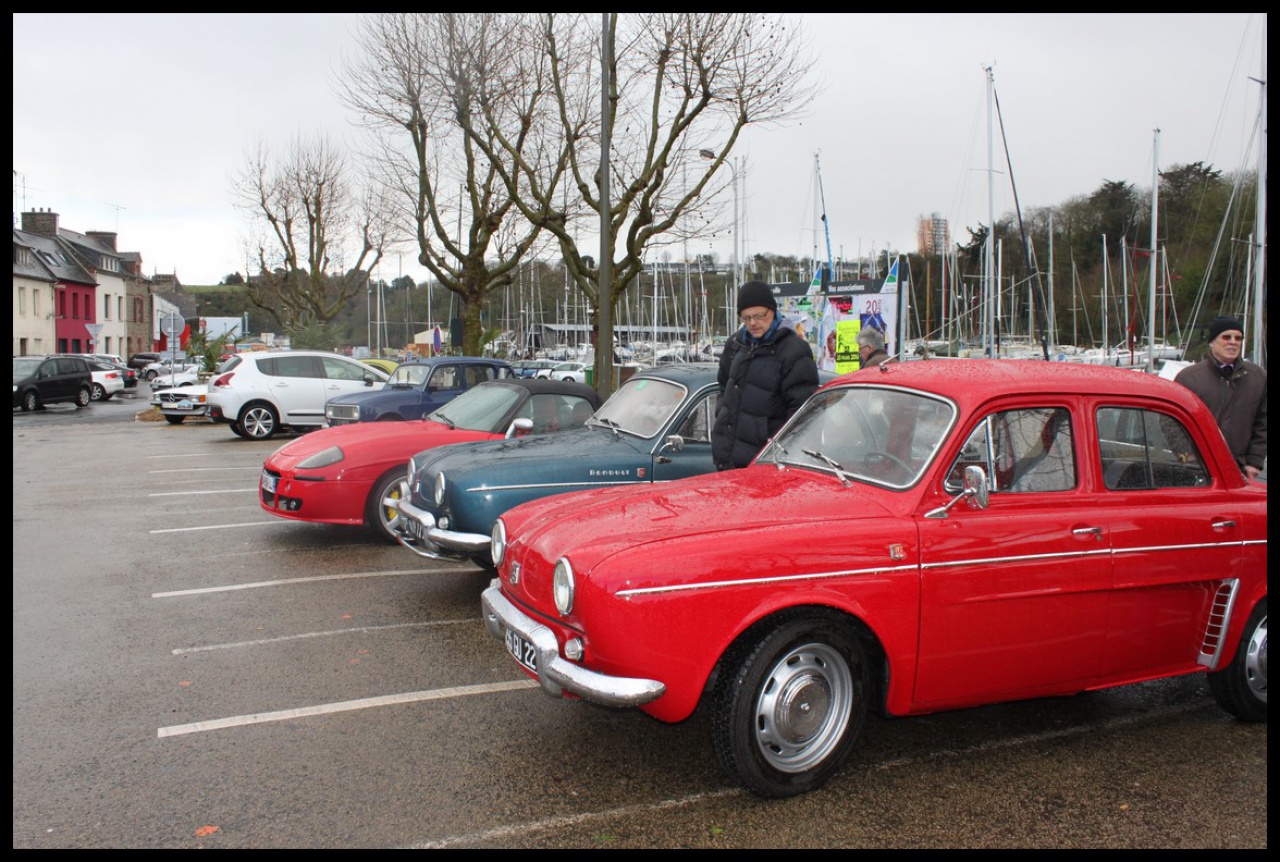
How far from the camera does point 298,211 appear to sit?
47969 millimetres

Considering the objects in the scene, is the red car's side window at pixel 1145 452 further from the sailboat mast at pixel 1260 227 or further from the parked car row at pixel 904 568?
the sailboat mast at pixel 1260 227

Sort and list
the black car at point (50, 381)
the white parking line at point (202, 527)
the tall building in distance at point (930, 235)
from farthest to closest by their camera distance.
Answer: the tall building in distance at point (930, 235) → the black car at point (50, 381) → the white parking line at point (202, 527)

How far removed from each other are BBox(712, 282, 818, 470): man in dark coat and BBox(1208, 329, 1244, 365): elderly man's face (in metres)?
2.74

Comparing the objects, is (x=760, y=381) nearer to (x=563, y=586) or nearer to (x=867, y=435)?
(x=867, y=435)

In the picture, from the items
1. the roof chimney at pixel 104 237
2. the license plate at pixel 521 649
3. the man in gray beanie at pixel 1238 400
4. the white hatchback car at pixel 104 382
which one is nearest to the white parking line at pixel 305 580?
the license plate at pixel 521 649

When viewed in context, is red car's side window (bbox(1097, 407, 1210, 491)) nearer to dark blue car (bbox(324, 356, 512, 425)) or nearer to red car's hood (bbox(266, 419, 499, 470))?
red car's hood (bbox(266, 419, 499, 470))

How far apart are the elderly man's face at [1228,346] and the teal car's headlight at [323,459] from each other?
679 centimetres

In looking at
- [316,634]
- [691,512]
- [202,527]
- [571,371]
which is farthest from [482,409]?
[571,371]

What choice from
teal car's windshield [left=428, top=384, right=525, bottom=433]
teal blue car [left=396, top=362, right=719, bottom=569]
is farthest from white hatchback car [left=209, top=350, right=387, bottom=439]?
teal blue car [left=396, top=362, right=719, bottom=569]

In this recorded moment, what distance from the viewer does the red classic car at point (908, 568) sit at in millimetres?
3717

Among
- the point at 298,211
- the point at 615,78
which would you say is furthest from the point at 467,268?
the point at 298,211

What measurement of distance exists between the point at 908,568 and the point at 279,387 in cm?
1771

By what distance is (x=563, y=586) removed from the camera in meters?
3.85
